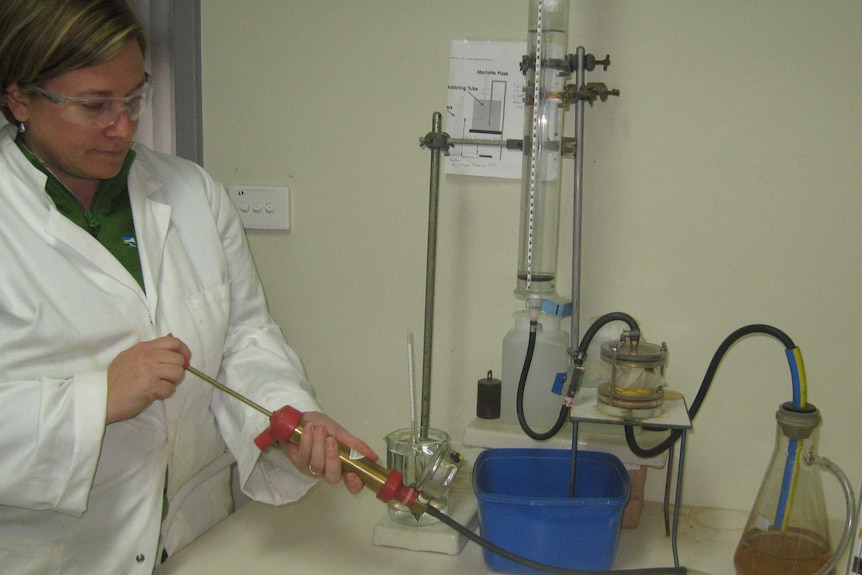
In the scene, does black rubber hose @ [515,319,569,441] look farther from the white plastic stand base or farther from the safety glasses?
the safety glasses

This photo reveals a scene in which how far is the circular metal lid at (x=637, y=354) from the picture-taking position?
1.11m

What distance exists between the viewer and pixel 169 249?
1.24 meters

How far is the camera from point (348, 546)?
1.23 metres

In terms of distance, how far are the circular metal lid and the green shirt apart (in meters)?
0.77

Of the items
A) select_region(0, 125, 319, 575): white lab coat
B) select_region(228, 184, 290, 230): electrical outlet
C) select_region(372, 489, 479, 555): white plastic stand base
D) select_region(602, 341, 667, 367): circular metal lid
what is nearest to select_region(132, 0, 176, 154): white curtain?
select_region(228, 184, 290, 230): electrical outlet

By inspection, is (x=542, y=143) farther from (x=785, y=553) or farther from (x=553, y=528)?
(x=785, y=553)

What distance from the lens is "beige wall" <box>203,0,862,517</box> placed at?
4.43 ft

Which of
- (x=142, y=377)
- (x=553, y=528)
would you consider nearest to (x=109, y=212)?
(x=142, y=377)

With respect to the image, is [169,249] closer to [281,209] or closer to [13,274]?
[13,274]

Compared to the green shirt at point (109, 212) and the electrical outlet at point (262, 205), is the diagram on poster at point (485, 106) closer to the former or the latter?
the electrical outlet at point (262, 205)

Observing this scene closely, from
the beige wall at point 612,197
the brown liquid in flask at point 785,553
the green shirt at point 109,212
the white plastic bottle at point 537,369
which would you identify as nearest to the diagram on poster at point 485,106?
the beige wall at point 612,197

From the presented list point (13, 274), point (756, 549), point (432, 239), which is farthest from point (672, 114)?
point (13, 274)

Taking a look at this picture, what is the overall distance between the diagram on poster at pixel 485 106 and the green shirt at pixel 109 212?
0.62m

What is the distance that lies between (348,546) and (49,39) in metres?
0.91
